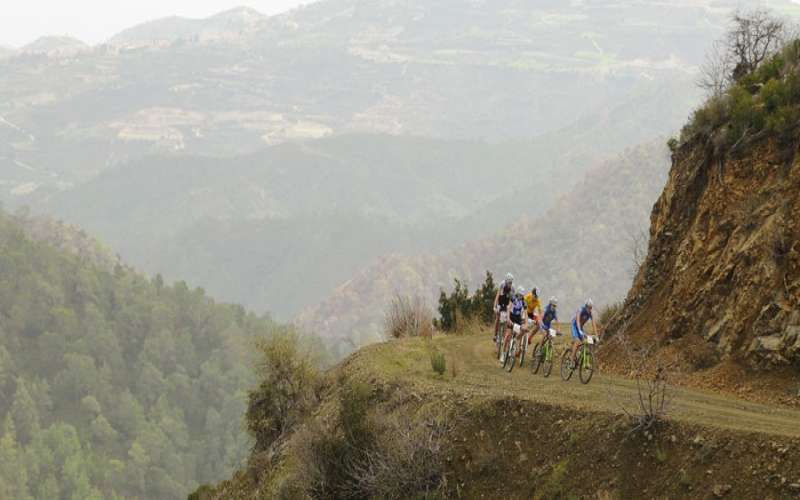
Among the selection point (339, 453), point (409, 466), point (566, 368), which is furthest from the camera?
point (566, 368)

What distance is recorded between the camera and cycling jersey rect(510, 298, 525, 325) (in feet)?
70.6

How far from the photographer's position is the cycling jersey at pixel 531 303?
21562mm

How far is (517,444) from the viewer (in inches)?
628

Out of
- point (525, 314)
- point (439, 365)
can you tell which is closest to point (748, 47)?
point (525, 314)

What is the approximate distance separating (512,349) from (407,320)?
10958 millimetres

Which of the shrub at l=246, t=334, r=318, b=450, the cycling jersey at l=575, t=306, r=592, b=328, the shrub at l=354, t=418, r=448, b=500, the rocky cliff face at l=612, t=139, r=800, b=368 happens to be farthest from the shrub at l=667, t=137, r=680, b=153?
the shrub at l=246, t=334, r=318, b=450

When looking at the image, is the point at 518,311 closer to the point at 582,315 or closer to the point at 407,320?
the point at 582,315

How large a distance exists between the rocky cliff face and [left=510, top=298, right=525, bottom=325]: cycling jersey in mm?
2485

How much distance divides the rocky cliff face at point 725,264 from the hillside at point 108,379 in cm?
10778

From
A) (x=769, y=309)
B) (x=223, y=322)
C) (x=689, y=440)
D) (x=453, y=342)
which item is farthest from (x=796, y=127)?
(x=223, y=322)

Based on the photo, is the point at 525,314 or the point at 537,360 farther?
the point at 525,314

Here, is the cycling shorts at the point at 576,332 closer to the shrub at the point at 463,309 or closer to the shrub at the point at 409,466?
the shrub at the point at 409,466

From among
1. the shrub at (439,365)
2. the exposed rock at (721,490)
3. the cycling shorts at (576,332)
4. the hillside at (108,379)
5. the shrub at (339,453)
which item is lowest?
the hillside at (108,379)

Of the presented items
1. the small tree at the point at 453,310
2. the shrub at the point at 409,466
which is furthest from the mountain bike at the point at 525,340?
the small tree at the point at 453,310
